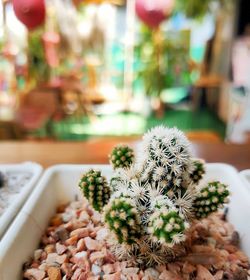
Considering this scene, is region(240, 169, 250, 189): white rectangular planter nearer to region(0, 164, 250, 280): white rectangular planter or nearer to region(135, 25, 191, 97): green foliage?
region(0, 164, 250, 280): white rectangular planter

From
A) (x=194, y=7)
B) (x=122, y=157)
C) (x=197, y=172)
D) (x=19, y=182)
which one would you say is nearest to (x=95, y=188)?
(x=122, y=157)

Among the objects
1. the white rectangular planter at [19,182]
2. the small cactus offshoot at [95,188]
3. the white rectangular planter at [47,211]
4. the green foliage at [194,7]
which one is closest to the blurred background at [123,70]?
the green foliage at [194,7]

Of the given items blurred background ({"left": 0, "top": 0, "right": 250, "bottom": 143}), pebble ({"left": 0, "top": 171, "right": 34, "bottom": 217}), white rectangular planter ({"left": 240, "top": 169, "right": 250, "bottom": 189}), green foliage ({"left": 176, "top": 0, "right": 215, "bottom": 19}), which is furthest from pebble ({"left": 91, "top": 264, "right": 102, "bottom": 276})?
green foliage ({"left": 176, "top": 0, "right": 215, "bottom": 19})

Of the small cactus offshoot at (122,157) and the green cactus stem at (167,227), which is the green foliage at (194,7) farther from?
the green cactus stem at (167,227)

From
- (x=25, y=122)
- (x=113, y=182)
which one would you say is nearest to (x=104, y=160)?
(x=113, y=182)

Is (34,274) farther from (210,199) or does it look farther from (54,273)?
(210,199)
